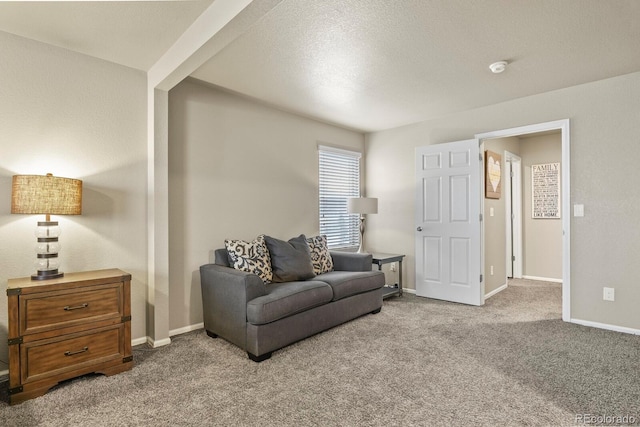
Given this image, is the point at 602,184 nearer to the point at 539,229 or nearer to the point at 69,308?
the point at 539,229

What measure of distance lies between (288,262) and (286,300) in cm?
69

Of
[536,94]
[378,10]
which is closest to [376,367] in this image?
[378,10]

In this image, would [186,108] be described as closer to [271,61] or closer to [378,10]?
[271,61]

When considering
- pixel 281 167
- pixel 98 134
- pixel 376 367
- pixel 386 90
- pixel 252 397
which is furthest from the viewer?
pixel 281 167

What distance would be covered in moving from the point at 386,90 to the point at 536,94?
1.72 m

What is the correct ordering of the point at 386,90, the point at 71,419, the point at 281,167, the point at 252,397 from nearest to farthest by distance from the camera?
the point at 71,419, the point at 252,397, the point at 386,90, the point at 281,167

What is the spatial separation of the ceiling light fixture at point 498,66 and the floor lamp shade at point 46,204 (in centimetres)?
348

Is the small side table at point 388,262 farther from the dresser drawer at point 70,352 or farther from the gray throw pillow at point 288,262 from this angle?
the dresser drawer at point 70,352

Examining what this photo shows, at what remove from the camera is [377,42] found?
250 centimetres

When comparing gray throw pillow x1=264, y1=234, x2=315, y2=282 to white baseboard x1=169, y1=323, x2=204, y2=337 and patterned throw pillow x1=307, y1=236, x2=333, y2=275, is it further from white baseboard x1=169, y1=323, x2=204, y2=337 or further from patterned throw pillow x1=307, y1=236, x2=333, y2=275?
white baseboard x1=169, y1=323, x2=204, y2=337

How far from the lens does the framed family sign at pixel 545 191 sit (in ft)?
18.3

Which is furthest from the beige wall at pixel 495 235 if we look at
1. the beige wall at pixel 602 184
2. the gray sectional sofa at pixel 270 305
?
the gray sectional sofa at pixel 270 305

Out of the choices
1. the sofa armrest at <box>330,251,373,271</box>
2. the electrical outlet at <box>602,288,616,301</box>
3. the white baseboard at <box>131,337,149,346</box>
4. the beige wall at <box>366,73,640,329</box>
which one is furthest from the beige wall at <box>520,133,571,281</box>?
the white baseboard at <box>131,337,149,346</box>

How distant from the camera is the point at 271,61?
2.78 meters
